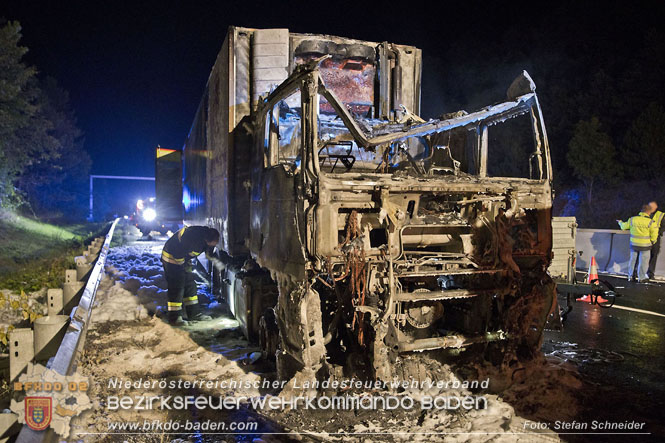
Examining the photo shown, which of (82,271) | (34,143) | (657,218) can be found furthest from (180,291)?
(34,143)

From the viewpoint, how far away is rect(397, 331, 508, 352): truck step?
4.23 meters

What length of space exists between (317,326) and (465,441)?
151cm

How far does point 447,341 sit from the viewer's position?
444 cm

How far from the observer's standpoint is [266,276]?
6.18 m

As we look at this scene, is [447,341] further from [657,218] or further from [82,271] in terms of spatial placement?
[657,218]

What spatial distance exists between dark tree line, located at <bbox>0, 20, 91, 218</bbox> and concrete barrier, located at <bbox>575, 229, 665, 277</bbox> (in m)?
21.2

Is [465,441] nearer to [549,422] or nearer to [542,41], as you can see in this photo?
[549,422]

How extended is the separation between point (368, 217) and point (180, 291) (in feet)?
14.0

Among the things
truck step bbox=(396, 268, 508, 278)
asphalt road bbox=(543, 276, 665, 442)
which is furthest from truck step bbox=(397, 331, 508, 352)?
asphalt road bbox=(543, 276, 665, 442)

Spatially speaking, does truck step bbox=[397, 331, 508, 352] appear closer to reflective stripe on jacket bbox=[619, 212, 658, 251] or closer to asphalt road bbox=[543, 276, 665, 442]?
asphalt road bbox=[543, 276, 665, 442]

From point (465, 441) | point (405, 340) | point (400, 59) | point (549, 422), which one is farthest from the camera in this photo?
point (400, 59)

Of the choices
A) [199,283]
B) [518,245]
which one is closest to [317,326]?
[518,245]

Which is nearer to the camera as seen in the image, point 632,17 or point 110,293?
point 110,293

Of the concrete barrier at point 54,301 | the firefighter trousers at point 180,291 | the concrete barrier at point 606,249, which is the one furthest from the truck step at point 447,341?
the concrete barrier at point 606,249
